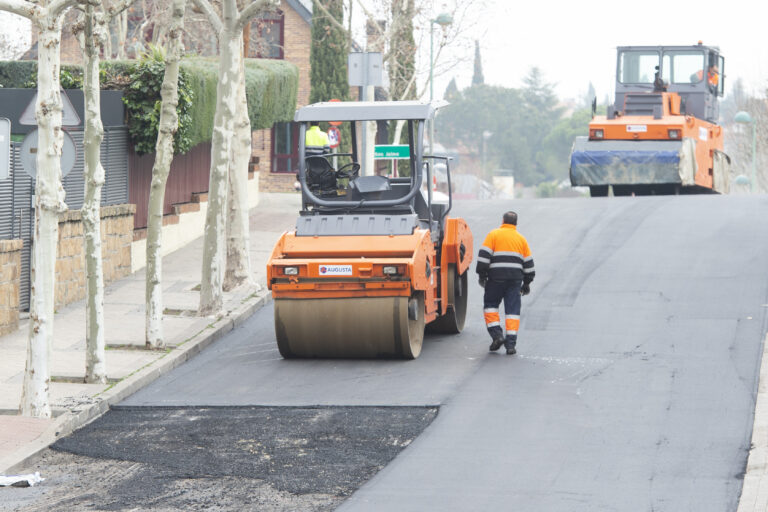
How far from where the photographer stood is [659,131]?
26.4 meters

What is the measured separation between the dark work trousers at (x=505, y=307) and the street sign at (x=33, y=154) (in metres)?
4.91

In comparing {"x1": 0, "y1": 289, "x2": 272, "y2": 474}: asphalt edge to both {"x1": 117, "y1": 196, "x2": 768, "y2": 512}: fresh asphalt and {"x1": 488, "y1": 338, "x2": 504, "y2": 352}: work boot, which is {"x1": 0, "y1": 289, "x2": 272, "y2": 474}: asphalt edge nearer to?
{"x1": 117, "y1": 196, "x2": 768, "y2": 512}: fresh asphalt

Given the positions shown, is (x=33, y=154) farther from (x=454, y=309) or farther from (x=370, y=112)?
(x=454, y=309)

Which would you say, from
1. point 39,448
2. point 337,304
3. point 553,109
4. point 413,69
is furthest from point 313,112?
point 553,109

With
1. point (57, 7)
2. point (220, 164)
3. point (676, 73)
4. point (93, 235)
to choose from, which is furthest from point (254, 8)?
point (676, 73)

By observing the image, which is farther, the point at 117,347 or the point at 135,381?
the point at 117,347

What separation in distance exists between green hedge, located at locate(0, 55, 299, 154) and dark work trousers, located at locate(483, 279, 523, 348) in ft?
27.6

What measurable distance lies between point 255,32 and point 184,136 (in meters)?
18.3

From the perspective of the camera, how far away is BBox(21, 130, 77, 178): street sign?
12781mm

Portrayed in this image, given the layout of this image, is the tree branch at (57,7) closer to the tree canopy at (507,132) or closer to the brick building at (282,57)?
the brick building at (282,57)

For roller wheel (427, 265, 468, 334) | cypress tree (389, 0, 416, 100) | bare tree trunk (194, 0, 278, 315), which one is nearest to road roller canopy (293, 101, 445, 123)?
roller wheel (427, 265, 468, 334)

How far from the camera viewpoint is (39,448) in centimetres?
1041

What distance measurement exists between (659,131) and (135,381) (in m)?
16.5

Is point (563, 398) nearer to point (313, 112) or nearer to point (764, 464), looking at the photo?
point (764, 464)
